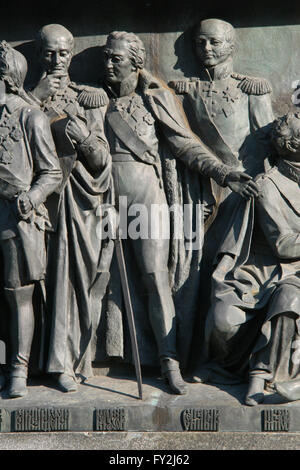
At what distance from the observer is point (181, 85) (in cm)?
1163

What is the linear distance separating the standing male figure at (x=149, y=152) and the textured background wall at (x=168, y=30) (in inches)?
10.3

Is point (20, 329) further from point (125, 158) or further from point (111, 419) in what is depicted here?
point (125, 158)

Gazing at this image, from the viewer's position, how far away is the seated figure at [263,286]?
10703mm

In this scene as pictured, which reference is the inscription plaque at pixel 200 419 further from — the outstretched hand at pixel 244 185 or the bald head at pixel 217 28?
the bald head at pixel 217 28

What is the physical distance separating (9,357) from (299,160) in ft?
10.1

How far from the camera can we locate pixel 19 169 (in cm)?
1097

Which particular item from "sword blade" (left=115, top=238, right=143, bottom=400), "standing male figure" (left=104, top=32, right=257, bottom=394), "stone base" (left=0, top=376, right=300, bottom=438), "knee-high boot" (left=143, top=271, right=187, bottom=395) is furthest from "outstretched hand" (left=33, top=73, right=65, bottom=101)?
"stone base" (left=0, top=376, right=300, bottom=438)

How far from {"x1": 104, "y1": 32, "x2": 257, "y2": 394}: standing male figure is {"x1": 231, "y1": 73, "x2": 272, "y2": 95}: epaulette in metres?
0.61

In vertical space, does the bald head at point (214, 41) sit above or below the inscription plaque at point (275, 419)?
above

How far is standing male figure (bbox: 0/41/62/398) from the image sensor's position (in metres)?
10.9

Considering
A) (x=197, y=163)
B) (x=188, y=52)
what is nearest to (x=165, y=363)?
(x=197, y=163)

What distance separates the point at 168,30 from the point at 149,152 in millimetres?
1187

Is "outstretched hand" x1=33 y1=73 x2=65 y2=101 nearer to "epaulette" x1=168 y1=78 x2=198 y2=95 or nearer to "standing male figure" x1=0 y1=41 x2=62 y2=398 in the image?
"standing male figure" x1=0 y1=41 x2=62 y2=398

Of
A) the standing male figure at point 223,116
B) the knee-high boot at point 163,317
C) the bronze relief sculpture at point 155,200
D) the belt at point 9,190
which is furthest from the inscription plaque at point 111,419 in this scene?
the belt at point 9,190
